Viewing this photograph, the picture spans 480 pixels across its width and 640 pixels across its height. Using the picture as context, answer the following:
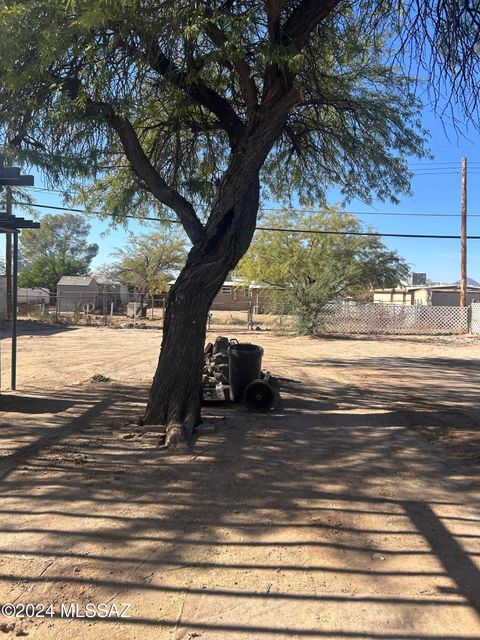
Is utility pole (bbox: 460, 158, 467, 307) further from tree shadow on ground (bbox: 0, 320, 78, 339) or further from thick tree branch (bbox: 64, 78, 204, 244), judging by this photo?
thick tree branch (bbox: 64, 78, 204, 244)

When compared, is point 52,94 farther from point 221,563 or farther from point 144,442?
point 221,563

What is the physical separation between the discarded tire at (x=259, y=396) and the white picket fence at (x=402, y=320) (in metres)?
18.4

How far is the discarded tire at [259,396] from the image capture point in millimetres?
7957

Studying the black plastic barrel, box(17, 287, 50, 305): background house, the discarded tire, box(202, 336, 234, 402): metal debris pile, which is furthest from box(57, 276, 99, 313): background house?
the discarded tire

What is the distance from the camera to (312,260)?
30.2 meters

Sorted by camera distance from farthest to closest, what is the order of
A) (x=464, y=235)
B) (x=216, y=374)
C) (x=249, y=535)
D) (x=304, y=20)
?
(x=464, y=235) → (x=216, y=374) → (x=304, y=20) → (x=249, y=535)

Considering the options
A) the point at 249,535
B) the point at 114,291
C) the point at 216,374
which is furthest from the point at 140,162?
the point at 114,291

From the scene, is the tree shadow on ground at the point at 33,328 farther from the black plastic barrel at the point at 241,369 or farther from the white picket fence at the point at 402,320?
the black plastic barrel at the point at 241,369

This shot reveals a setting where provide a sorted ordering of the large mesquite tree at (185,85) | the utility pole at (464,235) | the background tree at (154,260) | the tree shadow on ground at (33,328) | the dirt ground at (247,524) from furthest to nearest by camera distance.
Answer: the background tree at (154,260)
the utility pole at (464,235)
the tree shadow on ground at (33,328)
the large mesquite tree at (185,85)
the dirt ground at (247,524)

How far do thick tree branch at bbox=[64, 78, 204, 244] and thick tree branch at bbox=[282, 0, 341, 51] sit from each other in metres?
2.35

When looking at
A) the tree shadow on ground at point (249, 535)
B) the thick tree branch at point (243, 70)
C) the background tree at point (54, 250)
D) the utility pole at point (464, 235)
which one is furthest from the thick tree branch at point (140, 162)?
the background tree at point (54, 250)

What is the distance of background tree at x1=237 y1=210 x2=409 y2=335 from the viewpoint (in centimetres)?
2427

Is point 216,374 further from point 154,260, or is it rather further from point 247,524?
point 154,260

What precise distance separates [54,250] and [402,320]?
58.2m
